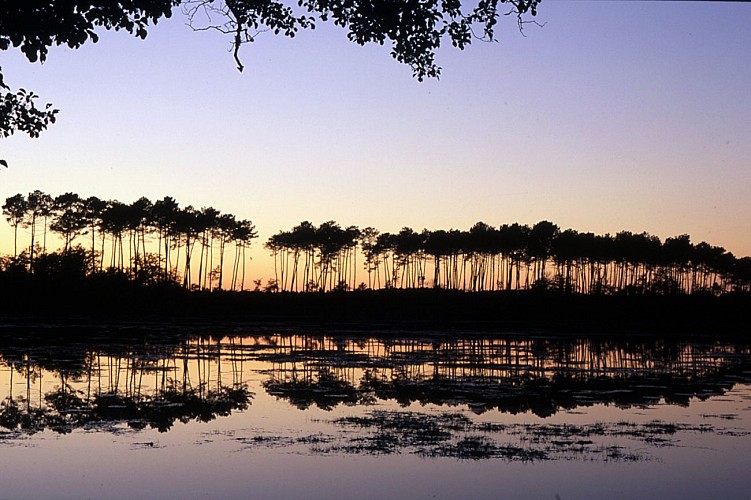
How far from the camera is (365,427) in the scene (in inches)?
735

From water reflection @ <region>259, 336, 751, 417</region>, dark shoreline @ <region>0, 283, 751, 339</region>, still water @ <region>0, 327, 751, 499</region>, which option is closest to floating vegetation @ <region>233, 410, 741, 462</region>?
still water @ <region>0, 327, 751, 499</region>

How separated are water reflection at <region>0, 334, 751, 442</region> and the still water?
0.11 metres

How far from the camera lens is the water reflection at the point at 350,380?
771 inches

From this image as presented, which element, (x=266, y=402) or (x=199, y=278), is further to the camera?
(x=199, y=278)

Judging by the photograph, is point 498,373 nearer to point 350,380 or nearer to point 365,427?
point 350,380

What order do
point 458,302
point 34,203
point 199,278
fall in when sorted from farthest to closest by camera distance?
1. point 199,278
2. point 34,203
3. point 458,302

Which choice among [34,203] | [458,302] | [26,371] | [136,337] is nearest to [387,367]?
[26,371]

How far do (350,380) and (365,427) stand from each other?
9719mm

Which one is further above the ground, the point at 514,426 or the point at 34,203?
the point at 34,203

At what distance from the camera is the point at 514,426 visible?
19.3 meters

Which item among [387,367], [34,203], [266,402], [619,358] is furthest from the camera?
[34,203]

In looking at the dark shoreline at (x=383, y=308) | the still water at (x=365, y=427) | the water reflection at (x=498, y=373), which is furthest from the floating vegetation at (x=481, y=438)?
the dark shoreline at (x=383, y=308)

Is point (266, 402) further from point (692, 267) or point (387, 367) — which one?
point (692, 267)

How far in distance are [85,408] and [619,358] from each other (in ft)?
89.3
